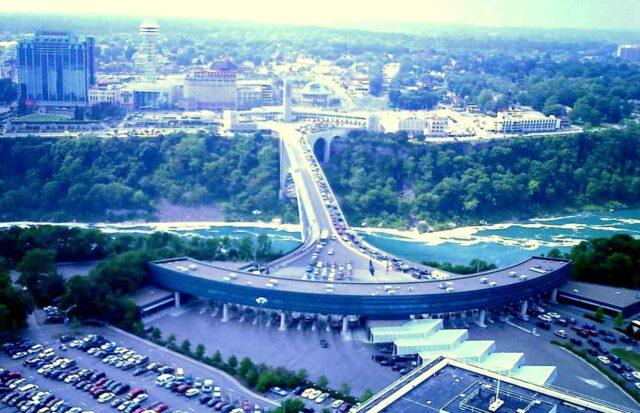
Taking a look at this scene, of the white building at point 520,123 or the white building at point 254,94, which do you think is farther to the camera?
the white building at point 254,94

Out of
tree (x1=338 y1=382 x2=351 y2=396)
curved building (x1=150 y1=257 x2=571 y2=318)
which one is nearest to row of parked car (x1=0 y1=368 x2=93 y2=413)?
tree (x1=338 y1=382 x2=351 y2=396)

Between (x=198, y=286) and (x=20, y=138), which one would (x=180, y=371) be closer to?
(x=198, y=286)

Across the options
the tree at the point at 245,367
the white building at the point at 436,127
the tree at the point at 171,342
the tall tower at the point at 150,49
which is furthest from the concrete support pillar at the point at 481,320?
the tall tower at the point at 150,49

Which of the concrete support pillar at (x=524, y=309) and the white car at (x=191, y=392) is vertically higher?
the concrete support pillar at (x=524, y=309)

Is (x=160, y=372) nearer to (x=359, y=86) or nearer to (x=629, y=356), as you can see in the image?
(x=629, y=356)

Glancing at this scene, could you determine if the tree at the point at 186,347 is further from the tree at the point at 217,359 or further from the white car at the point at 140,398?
the white car at the point at 140,398

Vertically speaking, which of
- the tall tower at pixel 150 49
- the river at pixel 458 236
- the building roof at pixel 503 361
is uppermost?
the tall tower at pixel 150 49

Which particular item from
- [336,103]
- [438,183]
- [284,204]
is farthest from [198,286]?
[336,103]

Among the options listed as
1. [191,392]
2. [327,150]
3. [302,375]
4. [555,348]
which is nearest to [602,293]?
[555,348]
